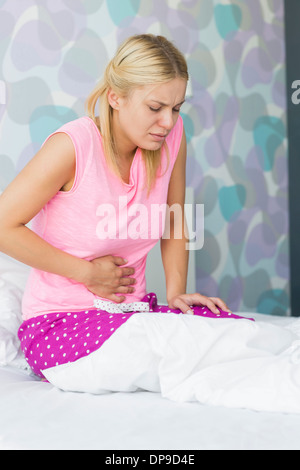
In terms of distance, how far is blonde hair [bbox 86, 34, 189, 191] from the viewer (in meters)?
1.23

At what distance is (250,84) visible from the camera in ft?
9.38

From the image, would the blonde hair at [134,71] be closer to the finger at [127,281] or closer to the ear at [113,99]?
the ear at [113,99]

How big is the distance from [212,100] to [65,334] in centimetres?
180

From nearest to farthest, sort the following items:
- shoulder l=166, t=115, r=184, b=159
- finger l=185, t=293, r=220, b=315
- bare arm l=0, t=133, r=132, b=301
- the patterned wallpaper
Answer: bare arm l=0, t=133, r=132, b=301
finger l=185, t=293, r=220, b=315
shoulder l=166, t=115, r=184, b=159
the patterned wallpaper

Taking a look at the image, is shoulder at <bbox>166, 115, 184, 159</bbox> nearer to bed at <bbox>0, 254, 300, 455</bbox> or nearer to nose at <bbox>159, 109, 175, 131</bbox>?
nose at <bbox>159, 109, 175, 131</bbox>

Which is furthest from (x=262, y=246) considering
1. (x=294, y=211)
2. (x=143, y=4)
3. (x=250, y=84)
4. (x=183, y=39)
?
(x=143, y=4)

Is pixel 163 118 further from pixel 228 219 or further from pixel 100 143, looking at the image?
pixel 228 219

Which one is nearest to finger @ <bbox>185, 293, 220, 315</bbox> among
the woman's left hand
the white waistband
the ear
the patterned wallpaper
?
the woman's left hand

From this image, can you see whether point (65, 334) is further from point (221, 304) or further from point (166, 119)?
point (166, 119)

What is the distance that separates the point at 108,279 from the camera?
1285 mm

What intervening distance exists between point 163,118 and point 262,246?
5.94ft

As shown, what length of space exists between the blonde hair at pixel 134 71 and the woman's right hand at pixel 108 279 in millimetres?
199

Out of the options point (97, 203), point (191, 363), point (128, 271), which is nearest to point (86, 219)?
point (97, 203)

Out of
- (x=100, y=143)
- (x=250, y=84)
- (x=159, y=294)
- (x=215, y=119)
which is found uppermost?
(x=250, y=84)
